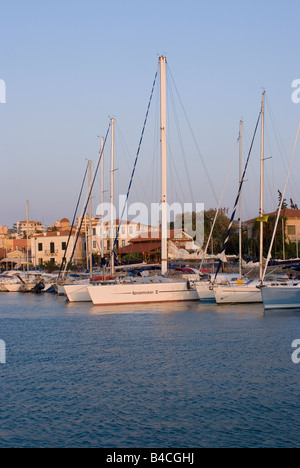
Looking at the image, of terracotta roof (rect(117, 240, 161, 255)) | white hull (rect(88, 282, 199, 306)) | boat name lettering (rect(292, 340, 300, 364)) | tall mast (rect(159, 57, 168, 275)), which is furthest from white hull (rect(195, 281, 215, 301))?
terracotta roof (rect(117, 240, 161, 255))

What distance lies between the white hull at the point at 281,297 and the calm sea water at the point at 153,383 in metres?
0.91

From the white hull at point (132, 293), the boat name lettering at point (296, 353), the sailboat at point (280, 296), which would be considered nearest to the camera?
the boat name lettering at point (296, 353)

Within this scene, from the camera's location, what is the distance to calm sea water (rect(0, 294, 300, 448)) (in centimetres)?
1375

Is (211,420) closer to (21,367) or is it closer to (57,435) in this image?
(57,435)

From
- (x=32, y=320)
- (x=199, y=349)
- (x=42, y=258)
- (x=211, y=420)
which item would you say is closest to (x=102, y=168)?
(x=32, y=320)

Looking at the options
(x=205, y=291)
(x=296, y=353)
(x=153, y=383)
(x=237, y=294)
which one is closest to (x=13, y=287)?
(x=205, y=291)

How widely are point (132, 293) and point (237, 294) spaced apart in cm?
636

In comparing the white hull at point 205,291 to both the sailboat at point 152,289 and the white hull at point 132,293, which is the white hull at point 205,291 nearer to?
the sailboat at point 152,289

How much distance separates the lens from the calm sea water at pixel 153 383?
1375 cm

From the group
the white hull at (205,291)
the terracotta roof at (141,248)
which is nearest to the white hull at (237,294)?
Answer: the white hull at (205,291)

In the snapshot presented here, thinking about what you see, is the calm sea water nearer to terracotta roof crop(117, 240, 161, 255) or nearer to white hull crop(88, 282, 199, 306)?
white hull crop(88, 282, 199, 306)

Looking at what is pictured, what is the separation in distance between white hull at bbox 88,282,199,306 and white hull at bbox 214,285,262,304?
2.92 meters
